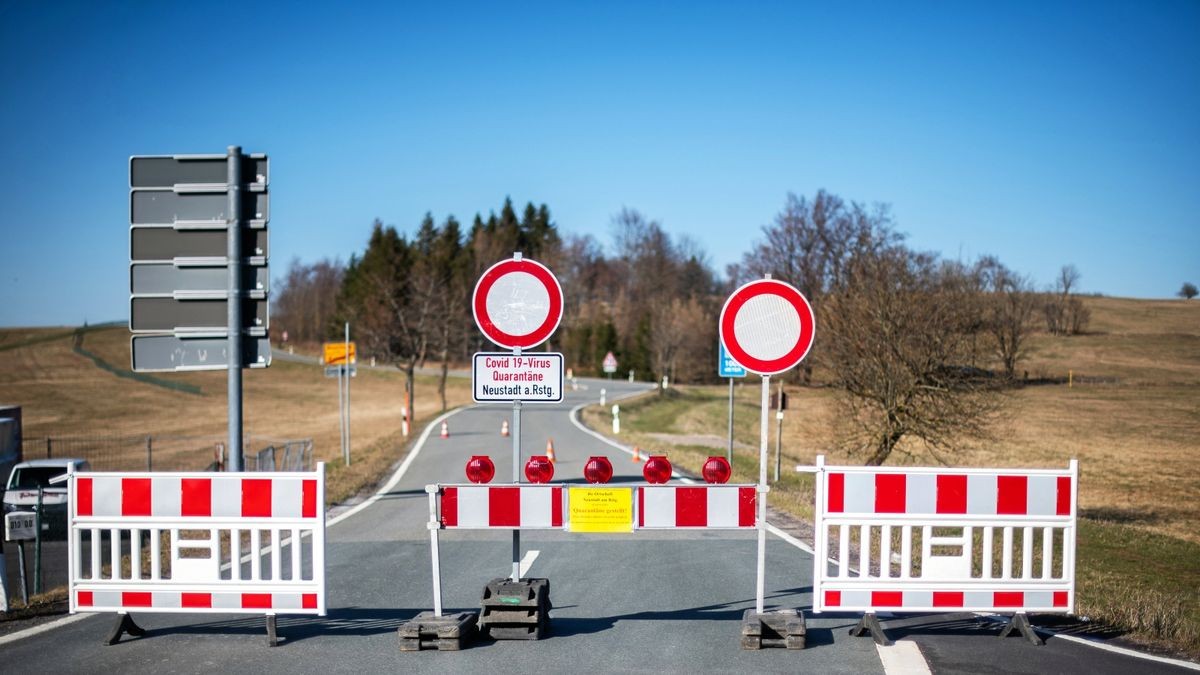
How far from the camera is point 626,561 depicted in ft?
33.8

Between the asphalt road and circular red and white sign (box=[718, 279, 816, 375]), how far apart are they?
2.04 metres

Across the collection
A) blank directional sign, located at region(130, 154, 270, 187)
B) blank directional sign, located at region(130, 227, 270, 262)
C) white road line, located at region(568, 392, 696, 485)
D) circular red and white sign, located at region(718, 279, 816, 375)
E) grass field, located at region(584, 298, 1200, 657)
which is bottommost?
white road line, located at region(568, 392, 696, 485)

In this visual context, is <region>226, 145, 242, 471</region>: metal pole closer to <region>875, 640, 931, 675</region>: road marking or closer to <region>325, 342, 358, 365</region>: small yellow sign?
<region>875, 640, 931, 675</region>: road marking

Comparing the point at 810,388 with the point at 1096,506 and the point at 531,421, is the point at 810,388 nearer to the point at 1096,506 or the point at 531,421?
the point at 1096,506

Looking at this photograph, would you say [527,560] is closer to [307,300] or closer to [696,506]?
[696,506]

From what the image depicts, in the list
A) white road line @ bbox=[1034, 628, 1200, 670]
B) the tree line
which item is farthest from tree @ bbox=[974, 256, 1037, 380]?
white road line @ bbox=[1034, 628, 1200, 670]

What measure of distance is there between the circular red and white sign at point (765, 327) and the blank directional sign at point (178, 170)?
179 inches

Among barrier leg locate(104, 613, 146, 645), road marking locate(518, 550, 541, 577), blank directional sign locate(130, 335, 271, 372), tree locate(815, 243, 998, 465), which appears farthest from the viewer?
tree locate(815, 243, 998, 465)

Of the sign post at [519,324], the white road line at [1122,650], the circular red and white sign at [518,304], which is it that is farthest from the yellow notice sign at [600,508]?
the white road line at [1122,650]

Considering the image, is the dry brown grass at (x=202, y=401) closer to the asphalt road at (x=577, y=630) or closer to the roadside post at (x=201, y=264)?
the asphalt road at (x=577, y=630)

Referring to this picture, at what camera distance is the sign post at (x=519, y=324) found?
7.43 m

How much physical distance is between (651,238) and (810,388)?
75275mm

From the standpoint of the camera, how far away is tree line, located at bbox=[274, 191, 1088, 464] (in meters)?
20.7

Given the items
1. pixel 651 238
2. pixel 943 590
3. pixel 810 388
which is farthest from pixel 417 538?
pixel 651 238
